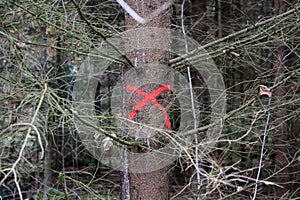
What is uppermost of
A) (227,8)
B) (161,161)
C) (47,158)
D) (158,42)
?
(227,8)

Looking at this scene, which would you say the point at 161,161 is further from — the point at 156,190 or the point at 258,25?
the point at 258,25

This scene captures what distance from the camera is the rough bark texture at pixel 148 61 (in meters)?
2.35

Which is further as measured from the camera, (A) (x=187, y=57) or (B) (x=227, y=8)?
(B) (x=227, y=8)

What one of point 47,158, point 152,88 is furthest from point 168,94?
point 47,158

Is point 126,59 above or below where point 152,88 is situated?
above

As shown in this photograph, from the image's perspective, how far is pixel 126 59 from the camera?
2.28 m

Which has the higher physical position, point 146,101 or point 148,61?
point 148,61

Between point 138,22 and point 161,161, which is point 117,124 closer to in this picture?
point 161,161

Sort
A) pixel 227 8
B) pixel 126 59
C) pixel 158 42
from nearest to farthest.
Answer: pixel 126 59 < pixel 158 42 < pixel 227 8

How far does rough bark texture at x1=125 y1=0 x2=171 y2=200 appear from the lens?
2352 millimetres

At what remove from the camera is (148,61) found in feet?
7.95

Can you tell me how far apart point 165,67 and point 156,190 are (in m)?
0.80

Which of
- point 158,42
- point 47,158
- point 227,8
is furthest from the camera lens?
point 227,8

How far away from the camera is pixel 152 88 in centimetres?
240
